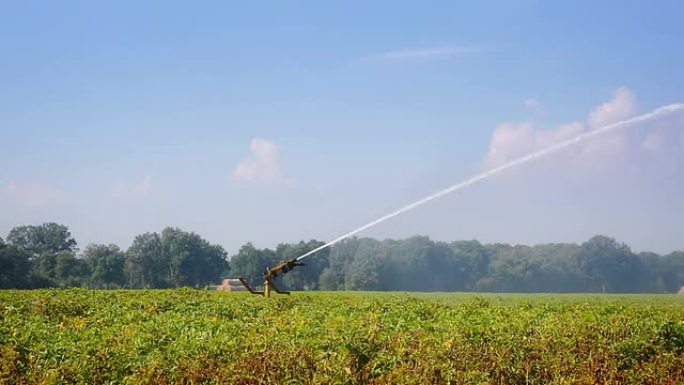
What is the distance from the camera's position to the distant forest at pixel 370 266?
71688mm

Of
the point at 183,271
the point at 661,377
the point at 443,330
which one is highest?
the point at 183,271

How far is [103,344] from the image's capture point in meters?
8.95

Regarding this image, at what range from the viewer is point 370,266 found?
69438mm

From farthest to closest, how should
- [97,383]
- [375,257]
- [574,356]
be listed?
[375,257] < [574,356] < [97,383]

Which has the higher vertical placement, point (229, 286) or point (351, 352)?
point (229, 286)

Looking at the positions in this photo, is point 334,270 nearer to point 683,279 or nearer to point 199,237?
point 199,237

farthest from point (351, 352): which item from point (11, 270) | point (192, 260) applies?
point (192, 260)

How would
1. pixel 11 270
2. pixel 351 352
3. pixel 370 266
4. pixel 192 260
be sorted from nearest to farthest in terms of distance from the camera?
pixel 351 352 < pixel 11 270 < pixel 370 266 < pixel 192 260

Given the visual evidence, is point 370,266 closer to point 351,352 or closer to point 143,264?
point 143,264

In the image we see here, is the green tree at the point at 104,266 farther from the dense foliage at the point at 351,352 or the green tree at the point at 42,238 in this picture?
the dense foliage at the point at 351,352

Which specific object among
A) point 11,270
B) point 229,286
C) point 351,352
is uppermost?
point 11,270

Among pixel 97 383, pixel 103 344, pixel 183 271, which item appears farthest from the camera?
pixel 183 271

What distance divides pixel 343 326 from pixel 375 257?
60491mm

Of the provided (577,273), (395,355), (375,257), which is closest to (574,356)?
(395,355)
